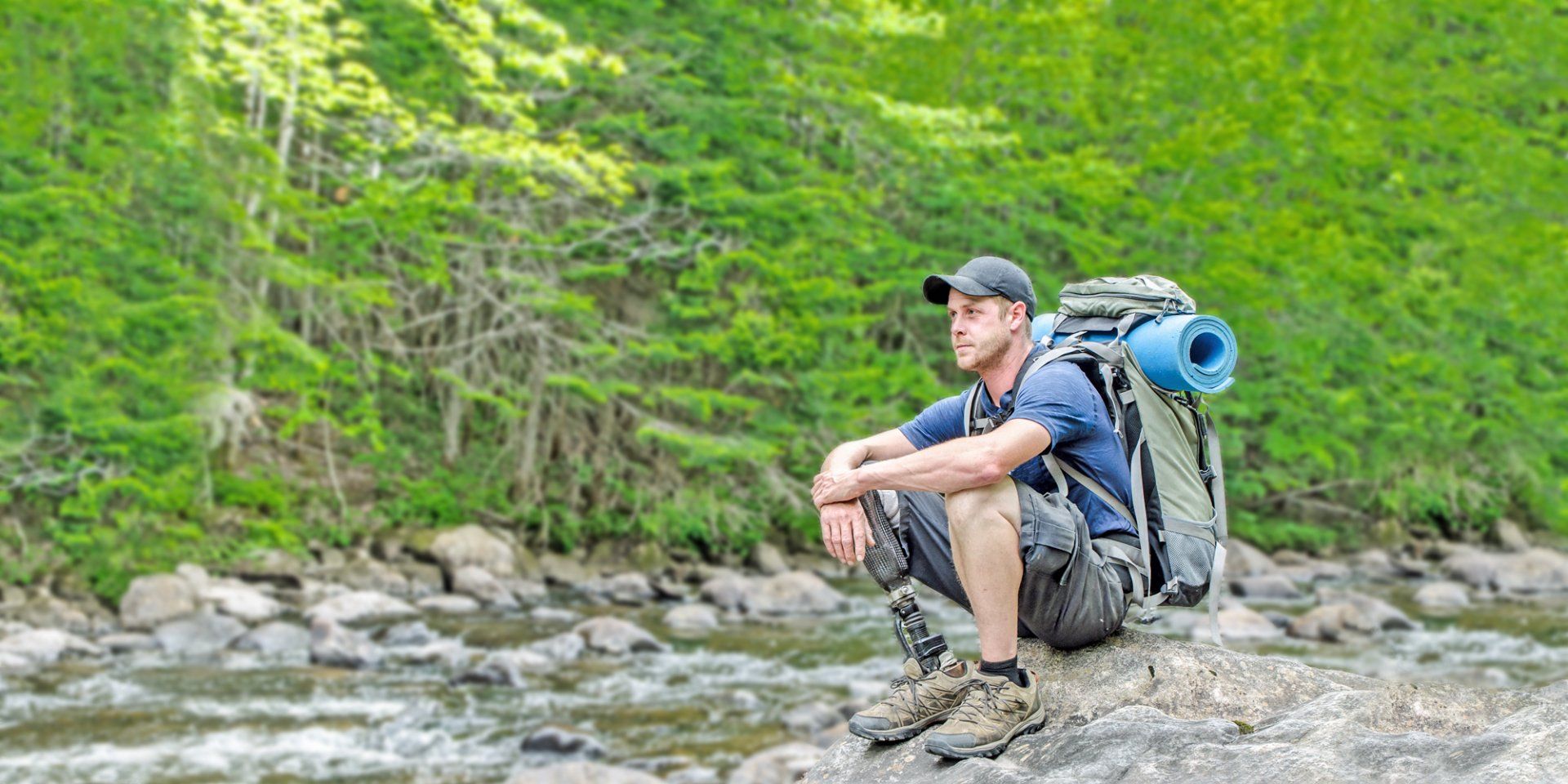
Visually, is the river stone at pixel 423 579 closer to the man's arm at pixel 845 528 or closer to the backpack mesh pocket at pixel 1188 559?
the man's arm at pixel 845 528

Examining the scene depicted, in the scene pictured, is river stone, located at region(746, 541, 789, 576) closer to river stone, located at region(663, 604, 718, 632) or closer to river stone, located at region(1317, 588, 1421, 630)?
river stone, located at region(663, 604, 718, 632)

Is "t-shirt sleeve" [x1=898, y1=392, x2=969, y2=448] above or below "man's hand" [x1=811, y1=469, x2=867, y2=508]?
above

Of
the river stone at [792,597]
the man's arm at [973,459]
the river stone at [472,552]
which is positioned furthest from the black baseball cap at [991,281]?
the river stone at [472,552]

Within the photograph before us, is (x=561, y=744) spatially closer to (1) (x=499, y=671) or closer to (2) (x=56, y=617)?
(1) (x=499, y=671)

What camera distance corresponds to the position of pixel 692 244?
657 inches

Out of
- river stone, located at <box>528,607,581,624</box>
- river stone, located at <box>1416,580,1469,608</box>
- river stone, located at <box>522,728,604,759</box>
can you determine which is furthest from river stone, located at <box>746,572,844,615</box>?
river stone, located at <box>1416,580,1469,608</box>

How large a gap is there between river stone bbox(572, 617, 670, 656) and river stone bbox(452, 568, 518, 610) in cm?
186

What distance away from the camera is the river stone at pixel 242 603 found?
41.3 ft

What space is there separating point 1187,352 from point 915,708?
3.83ft

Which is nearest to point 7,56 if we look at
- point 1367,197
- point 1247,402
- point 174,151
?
point 174,151

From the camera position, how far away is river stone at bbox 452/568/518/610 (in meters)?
14.3

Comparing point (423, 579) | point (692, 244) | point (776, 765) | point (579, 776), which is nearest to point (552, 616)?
point (423, 579)

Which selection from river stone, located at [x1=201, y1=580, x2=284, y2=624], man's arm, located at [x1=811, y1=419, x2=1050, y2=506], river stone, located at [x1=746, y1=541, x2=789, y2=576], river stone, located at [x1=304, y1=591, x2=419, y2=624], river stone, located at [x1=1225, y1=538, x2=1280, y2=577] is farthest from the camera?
river stone, located at [x1=1225, y1=538, x2=1280, y2=577]

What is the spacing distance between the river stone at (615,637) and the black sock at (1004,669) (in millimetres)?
8797
